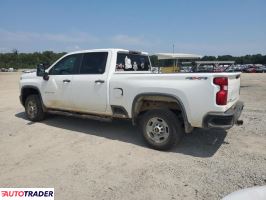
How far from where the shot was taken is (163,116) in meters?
5.17

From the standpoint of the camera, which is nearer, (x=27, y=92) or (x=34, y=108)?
(x=34, y=108)

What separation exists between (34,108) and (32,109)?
9 cm

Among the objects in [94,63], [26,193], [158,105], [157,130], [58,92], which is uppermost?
[94,63]

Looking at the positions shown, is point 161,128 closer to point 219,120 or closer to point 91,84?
point 219,120

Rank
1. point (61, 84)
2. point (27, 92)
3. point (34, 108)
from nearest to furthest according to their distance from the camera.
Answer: point (61, 84)
point (34, 108)
point (27, 92)

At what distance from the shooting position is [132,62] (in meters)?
6.84

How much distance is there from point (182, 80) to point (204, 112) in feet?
2.15

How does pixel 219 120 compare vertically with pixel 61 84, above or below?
below

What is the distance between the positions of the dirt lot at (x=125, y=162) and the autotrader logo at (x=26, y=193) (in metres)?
0.12

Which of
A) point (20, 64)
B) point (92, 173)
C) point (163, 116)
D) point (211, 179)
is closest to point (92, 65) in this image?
point (163, 116)

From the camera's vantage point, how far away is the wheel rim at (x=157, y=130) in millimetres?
5246

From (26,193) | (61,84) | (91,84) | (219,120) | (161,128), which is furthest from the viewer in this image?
(61,84)

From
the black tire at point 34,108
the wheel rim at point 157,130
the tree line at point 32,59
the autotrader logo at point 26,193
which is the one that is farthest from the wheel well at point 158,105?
the tree line at point 32,59

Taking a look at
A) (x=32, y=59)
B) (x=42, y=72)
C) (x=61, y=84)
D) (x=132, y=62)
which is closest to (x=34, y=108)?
(x=42, y=72)
